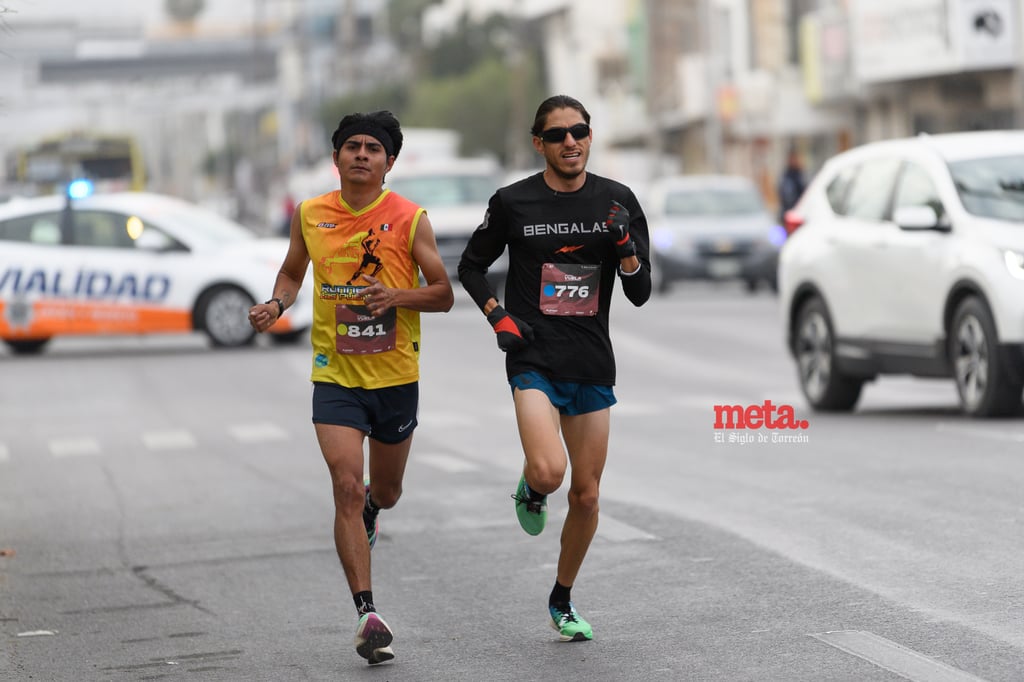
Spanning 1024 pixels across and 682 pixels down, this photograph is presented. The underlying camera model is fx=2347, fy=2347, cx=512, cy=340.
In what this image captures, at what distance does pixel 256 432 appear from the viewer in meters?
16.9

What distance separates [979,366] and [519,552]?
5.17 metres

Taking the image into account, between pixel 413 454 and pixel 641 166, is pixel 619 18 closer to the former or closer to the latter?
pixel 641 166

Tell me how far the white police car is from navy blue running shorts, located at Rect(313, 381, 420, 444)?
17030 millimetres

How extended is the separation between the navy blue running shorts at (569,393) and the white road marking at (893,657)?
1.04m

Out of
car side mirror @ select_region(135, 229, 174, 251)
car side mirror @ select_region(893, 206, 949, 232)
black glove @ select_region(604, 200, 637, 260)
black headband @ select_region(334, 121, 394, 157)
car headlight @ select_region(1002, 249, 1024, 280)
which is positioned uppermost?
black headband @ select_region(334, 121, 394, 157)

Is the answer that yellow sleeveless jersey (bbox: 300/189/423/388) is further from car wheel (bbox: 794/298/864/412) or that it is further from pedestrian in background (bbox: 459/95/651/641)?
car wheel (bbox: 794/298/864/412)

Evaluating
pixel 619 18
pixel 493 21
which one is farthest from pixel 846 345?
pixel 493 21

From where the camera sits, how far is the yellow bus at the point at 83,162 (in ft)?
174

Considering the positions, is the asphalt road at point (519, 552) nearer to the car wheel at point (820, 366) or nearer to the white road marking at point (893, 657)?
the white road marking at point (893, 657)

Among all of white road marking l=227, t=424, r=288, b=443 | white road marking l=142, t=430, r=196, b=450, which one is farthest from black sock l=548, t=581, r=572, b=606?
white road marking l=227, t=424, r=288, b=443

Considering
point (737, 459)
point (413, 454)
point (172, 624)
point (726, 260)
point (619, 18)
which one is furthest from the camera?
point (619, 18)

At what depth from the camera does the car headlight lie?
13875mm

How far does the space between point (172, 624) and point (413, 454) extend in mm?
6218

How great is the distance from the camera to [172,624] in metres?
8.46
